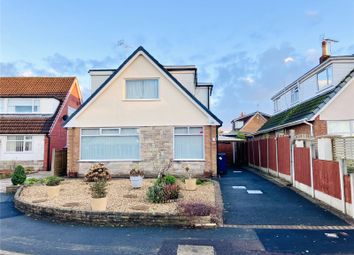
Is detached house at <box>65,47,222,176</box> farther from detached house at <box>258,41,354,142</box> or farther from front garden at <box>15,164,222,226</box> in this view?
detached house at <box>258,41,354,142</box>

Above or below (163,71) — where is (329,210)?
below

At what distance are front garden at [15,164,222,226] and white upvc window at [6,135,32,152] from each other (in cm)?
1018

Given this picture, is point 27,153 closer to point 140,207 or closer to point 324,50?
point 140,207

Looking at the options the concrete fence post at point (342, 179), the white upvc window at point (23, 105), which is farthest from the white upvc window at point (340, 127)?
the white upvc window at point (23, 105)

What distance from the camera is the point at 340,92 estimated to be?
16.5 metres

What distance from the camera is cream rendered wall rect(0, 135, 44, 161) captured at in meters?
24.3

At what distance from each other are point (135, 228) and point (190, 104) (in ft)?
34.8

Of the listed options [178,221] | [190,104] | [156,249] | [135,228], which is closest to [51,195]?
[135,228]

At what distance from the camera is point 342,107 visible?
16.5 metres

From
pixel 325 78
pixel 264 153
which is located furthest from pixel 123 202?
pixel 325 78

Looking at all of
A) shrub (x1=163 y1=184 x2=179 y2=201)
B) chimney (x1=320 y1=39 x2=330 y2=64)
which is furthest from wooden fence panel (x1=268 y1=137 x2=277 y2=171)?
shrub (x1=163 y1=184 x2=179 y2=201)

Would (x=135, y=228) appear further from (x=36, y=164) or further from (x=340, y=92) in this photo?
(x=36, y=164)

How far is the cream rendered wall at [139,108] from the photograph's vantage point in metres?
17.6

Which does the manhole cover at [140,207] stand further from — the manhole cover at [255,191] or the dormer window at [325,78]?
the dormer window at [325,78]
